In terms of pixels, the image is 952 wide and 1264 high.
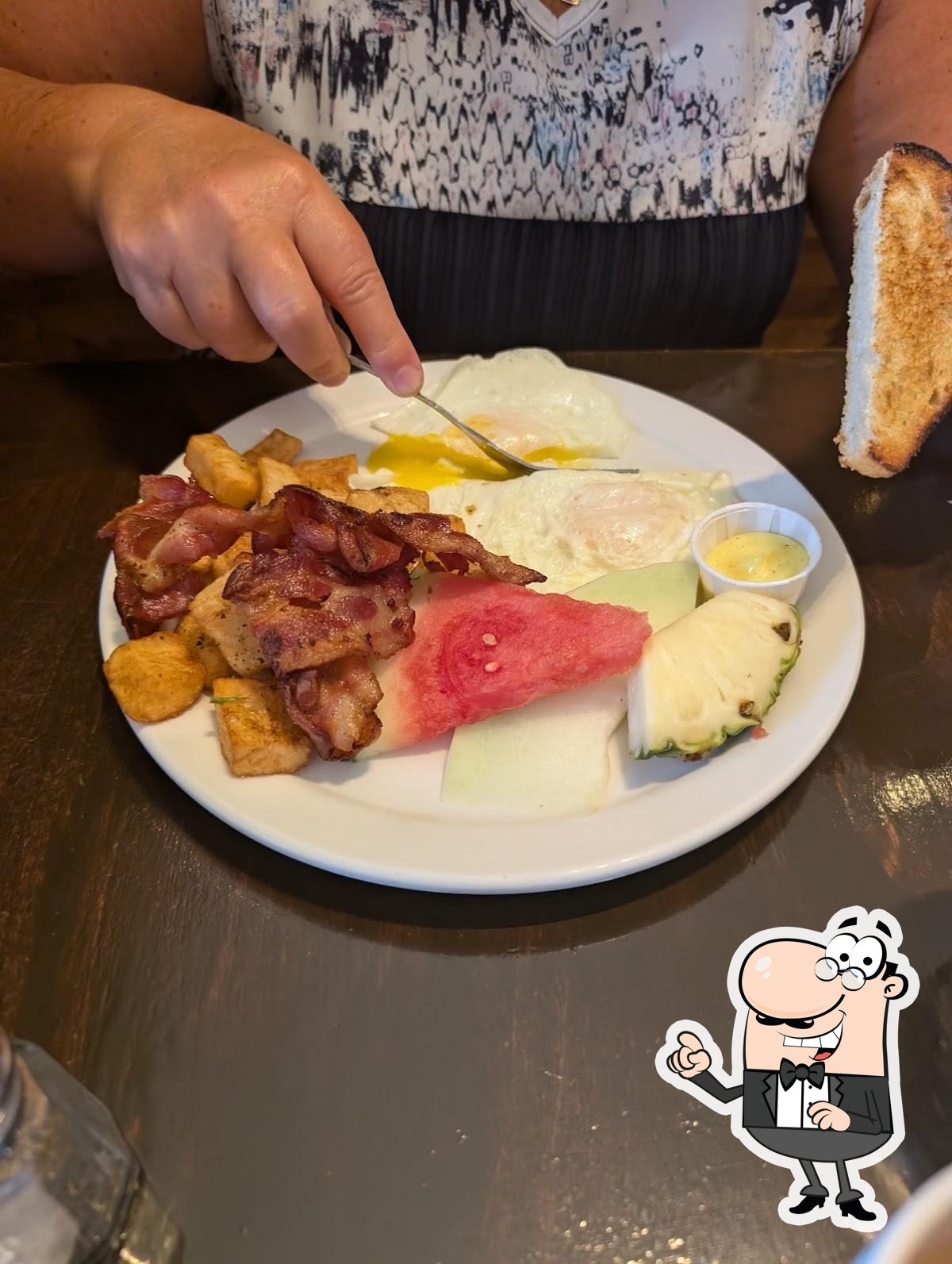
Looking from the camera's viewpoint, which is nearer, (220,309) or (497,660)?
(497,660)

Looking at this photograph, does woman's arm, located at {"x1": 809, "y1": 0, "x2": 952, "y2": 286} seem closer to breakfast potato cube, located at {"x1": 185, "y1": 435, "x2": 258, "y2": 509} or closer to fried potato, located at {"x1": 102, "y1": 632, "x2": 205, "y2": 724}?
breakfast potato cube, located at {"x1": 185, "y1": 435, "x2": 258, "y2": 509}

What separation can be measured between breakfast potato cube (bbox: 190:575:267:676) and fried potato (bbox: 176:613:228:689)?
0.02 m

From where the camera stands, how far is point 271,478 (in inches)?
61.6

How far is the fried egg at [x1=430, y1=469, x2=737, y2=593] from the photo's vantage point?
1596 millimetres

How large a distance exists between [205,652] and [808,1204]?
104 centimetres

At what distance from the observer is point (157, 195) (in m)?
1.43

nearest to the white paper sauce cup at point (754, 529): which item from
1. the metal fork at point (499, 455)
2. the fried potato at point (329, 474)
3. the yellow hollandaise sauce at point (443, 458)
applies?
the metal fork at point (499, 455)

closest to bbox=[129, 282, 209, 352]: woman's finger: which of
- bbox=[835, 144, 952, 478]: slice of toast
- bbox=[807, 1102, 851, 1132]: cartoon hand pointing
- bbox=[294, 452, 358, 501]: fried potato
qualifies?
bbox=[294, 452, 358, 501]: fried potato

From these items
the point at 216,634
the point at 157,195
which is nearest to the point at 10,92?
the point at 157,195

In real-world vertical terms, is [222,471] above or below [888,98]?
below

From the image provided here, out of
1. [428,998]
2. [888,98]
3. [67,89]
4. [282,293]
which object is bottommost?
[428,998]

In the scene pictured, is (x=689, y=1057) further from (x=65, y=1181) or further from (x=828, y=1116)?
(x=65, y=1181)

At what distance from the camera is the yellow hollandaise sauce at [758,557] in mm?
1459

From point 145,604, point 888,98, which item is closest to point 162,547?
point 145,604
